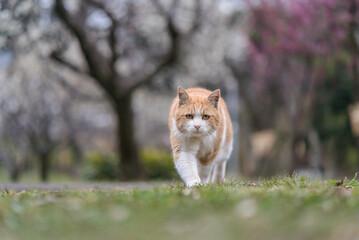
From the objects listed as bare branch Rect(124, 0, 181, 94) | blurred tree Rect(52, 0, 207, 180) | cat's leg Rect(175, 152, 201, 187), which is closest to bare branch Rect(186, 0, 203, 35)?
blurred tree Rect(52, 0, 207, 180)

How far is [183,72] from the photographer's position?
743 inches

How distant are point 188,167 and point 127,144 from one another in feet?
33.8

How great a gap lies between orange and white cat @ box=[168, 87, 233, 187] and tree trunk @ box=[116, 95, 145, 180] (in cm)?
A: 959

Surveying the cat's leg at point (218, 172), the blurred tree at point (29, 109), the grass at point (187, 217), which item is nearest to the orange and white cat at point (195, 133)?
the cat's leg at point (218, 172)

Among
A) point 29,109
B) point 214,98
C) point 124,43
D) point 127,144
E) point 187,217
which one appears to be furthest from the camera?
point 29,109

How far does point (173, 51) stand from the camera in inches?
592

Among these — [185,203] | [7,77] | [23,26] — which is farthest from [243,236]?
[7,77]

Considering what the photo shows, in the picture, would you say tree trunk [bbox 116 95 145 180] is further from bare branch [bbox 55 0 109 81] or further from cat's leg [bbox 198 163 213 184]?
cat's leg [bbox 198 163 213 184]

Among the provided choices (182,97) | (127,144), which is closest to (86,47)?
(127,144)

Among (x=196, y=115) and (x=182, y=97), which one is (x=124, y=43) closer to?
(x=182, y=97)

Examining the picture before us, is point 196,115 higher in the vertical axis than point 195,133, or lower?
higher

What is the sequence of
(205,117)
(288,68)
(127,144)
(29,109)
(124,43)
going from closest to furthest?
(205,117) < (127,144) < (124,43) < (288,68) < (29,109)

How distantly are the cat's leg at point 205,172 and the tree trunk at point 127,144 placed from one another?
9.46 m

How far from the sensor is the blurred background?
14.9 metres
